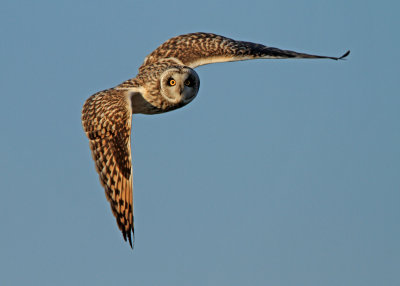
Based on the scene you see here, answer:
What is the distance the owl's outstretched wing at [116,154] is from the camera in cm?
1833

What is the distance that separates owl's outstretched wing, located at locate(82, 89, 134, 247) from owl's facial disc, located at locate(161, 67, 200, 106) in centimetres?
187

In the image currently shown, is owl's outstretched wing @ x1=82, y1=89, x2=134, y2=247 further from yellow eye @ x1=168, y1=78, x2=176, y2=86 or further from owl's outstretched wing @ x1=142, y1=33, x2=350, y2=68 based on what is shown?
owl's outstretched wing @ x1=142, y1=33, x2=350, y2=68

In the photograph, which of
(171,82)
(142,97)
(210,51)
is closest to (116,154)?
(142,97)

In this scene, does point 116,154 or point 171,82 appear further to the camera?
point 171,82

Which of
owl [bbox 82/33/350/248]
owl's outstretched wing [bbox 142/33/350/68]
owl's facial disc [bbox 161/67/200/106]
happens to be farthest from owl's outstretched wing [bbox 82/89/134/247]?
owl's outstretched wing [bbox 142/33/350/68]

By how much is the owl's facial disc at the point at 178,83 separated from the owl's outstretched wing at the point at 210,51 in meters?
1.41

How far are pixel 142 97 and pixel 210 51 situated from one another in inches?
98.8

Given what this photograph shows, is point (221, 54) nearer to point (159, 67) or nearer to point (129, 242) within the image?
point (159, 67)

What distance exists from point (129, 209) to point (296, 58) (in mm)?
6043

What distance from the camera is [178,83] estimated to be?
809 inches

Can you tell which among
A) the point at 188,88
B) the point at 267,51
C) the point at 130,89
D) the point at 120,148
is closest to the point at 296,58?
the point at 267,51

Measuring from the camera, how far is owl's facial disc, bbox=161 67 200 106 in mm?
20547

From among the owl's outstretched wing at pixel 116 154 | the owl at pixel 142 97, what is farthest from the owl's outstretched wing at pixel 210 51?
the owl's outstretched wing at pixel 116 154

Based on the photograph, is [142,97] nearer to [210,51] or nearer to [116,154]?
[210,51]
